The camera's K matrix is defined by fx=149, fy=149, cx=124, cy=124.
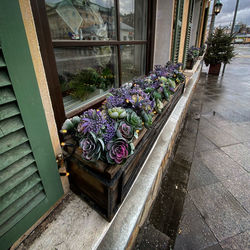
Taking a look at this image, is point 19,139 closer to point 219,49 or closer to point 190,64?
point 190,64

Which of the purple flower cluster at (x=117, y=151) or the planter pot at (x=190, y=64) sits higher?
the planter pot at (x=190, y=64)

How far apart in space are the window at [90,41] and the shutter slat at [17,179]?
385 mm

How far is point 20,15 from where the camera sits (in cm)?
55

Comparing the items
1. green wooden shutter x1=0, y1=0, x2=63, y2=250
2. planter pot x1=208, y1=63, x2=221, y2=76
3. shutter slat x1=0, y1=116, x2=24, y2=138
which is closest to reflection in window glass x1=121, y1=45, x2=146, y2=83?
green wooden shutter x1=0, y1=0, x2=63, y2=250

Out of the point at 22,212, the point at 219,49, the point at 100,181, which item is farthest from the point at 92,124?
the point at 219,49

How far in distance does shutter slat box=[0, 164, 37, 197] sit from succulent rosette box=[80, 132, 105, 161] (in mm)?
262

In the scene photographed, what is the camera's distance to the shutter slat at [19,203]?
0.64 metres

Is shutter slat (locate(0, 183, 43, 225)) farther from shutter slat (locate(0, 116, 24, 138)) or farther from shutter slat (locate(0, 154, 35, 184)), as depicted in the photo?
shutter slat (locate(0, 116, 24, 138))

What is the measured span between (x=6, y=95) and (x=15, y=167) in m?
0.31

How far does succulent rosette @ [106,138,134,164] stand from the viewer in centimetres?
71

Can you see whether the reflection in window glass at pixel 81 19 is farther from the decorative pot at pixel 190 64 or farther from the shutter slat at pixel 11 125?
the decorative pot at pixel 190 64

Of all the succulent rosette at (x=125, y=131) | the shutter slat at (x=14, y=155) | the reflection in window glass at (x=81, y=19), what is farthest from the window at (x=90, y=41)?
the succulent rosette at (x=125, y=131)

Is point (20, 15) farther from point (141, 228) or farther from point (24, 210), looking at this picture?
point (141, 228)

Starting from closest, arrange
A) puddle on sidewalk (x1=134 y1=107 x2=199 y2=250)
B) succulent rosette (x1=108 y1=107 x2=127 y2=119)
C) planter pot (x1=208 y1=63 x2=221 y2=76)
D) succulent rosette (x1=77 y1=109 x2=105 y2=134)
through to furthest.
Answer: succulent rosette (x1=77 y1=109 x2=105 y2=134) < succulent rosette (x1=108 y1=107 x2=127 y2=119) < puddle on sidewalk (x1=134 y1=107 x2=199 y2=250) < planter pot (x1=208 y1=63 x2=221 y2=76)
